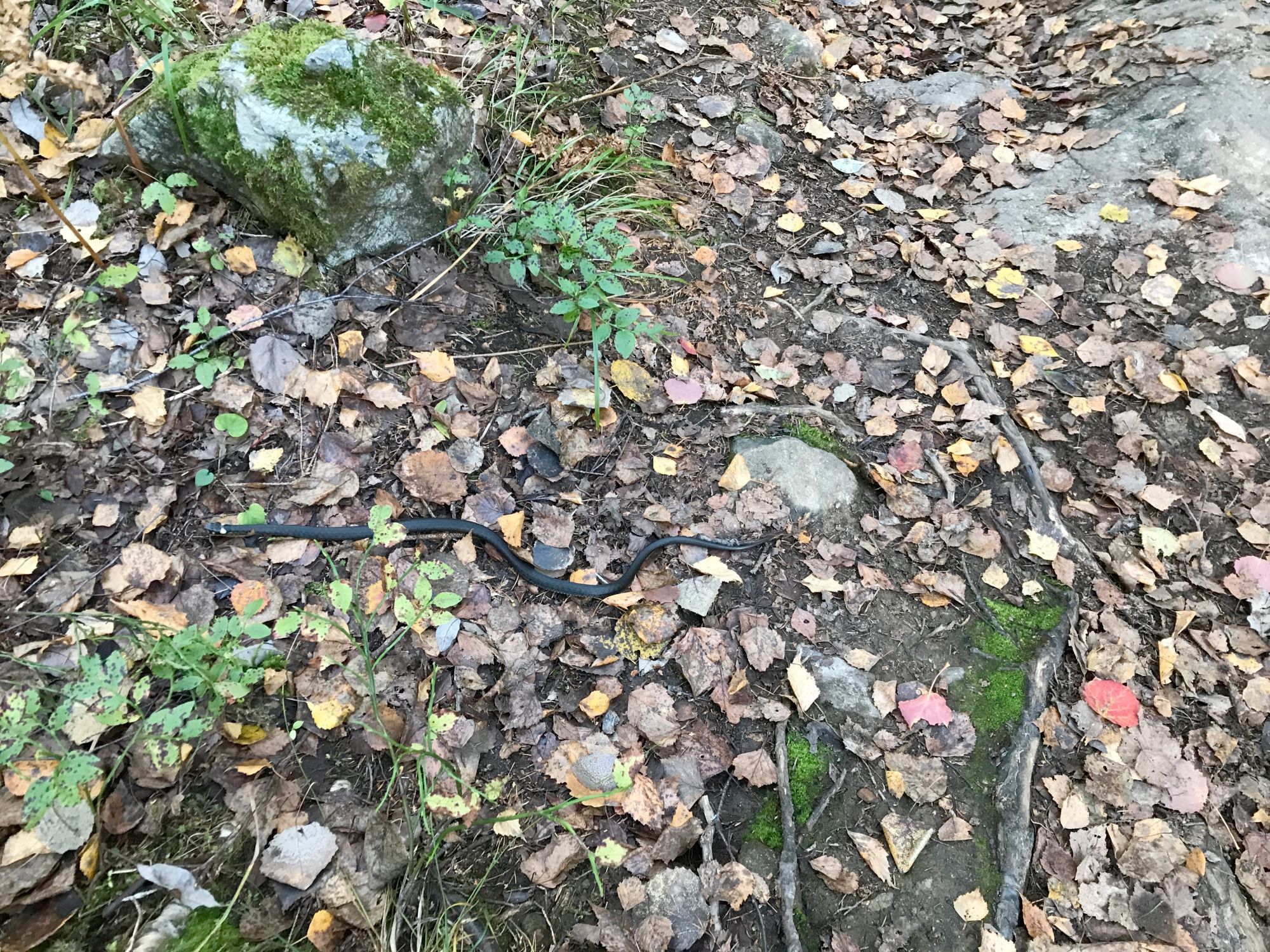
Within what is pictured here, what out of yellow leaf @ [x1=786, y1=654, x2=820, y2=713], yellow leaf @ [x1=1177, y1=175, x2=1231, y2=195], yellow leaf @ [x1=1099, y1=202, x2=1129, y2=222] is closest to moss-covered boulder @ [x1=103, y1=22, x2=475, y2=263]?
yellow leaf @ [x1=786, y1=654, x2=820, y2=713]

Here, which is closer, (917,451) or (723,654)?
(723,654)

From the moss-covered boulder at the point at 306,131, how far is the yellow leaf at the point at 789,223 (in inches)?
74.3

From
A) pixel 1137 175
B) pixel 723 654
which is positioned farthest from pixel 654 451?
pixel 1137 175

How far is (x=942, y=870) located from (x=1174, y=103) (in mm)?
4812

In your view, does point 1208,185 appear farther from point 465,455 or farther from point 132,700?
point 132,700

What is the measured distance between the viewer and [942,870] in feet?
7.25

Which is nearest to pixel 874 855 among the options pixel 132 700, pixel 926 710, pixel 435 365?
pixel 926 710

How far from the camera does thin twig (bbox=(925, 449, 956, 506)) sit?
3.11 metres

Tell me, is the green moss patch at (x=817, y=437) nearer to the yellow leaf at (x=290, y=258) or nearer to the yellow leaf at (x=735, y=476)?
the yellow leaf at (x=735, y=476)

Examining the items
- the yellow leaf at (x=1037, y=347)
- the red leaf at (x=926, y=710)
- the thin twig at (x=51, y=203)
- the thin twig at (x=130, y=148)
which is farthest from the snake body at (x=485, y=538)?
the yellow leaf at (x=1037, y=347)

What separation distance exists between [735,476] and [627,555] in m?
Result: 0.57

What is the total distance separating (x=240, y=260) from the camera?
2967 millimetres

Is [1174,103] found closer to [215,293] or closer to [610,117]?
[610,117]

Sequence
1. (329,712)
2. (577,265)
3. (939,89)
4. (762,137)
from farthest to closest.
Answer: (939,89) → (762,137) → (577,265) → (329,712)
